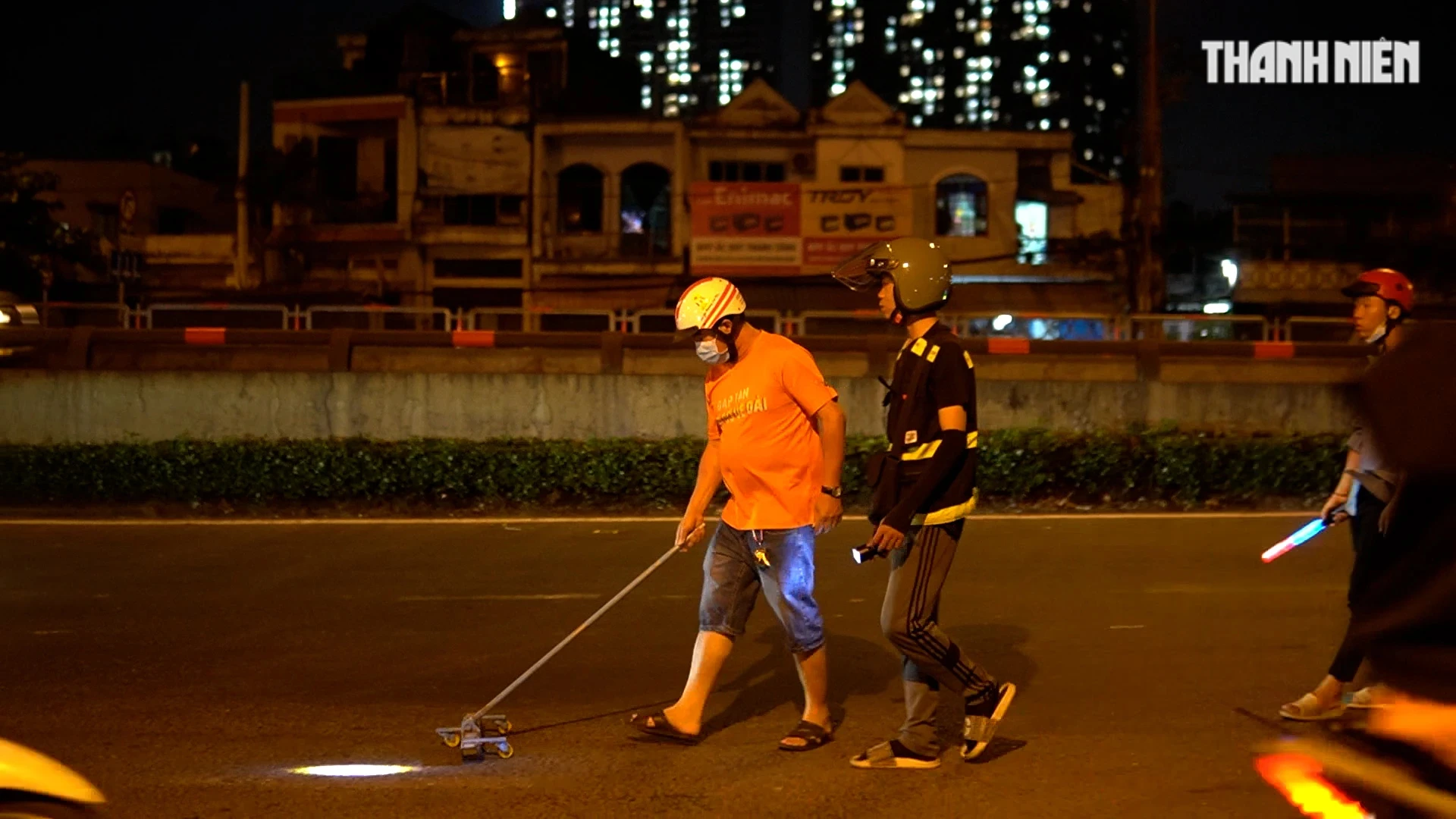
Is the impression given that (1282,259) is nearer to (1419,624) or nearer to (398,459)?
(398,459)

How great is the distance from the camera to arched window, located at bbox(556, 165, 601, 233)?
3744 cm

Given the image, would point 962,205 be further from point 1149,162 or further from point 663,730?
point 663,730

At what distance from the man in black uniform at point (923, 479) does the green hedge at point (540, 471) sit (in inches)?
311

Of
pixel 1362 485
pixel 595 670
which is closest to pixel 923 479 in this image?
pixel 1362 485

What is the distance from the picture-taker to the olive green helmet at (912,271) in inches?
212

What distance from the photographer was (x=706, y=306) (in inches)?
220

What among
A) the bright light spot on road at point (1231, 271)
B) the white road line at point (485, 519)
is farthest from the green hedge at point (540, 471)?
the bright light spot on road at point (1231, 271)

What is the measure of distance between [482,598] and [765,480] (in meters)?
4.09

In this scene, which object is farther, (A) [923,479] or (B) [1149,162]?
(B) [1149,162]

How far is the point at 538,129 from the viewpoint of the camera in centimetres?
3672

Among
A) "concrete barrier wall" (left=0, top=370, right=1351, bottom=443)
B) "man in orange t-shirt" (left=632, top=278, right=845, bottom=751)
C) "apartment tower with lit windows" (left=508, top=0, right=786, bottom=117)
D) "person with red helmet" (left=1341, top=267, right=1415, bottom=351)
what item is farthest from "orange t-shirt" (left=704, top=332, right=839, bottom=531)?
"apartment tower with lit windows" (left=508, top=0, right=786, bottom=117)

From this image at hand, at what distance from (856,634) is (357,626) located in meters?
2.90

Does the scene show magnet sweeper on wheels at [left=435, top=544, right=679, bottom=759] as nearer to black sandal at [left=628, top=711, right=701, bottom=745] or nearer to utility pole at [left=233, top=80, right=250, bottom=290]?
black sandal at [left=628, top=711, right=701, bottom=745]

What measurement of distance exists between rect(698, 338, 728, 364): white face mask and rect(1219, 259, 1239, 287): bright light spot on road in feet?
109
